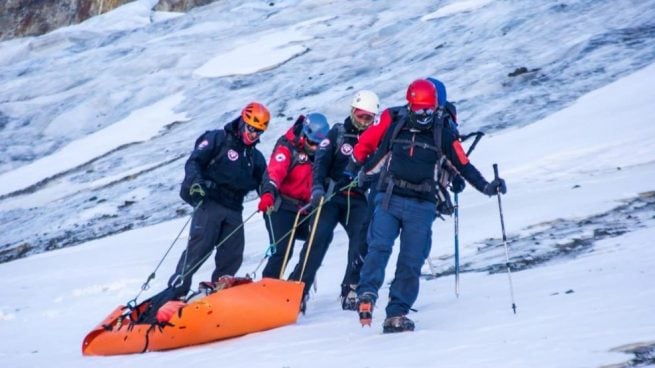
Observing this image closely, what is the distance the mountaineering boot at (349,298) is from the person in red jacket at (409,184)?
1.49m

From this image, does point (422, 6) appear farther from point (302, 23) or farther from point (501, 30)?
point (501, 30)

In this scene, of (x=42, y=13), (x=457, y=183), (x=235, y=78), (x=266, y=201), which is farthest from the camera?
(x=42, y=13)

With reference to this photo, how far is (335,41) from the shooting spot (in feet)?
109

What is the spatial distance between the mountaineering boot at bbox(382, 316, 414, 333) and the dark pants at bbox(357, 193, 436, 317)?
7.2 inches

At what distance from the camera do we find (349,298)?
938 centimetres

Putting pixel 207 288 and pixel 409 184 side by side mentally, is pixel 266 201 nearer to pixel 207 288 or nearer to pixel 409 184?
pixel 207 288

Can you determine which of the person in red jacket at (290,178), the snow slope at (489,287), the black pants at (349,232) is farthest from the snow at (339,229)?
the person in red jacket at (290,178)

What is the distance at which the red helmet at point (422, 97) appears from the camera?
25.1 ft

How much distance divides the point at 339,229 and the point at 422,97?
7.71 metres

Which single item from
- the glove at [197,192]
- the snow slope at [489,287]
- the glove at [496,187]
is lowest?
the snow slope at [489,287]

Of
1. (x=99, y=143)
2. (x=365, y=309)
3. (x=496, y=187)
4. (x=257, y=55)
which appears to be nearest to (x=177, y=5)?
(x=257, y=55)

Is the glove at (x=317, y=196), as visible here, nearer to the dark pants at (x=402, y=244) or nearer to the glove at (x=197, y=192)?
the glove at (x=197, y=192)

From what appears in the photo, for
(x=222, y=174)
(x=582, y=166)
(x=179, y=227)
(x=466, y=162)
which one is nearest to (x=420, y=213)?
(x=466, y=162)

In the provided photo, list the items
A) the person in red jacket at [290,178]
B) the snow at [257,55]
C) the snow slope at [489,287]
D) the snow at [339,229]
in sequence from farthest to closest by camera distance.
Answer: the snow at [257,55]
the person in red jacket at [290,178]
the snow at [339,229]
the snow slope at [489,287]
